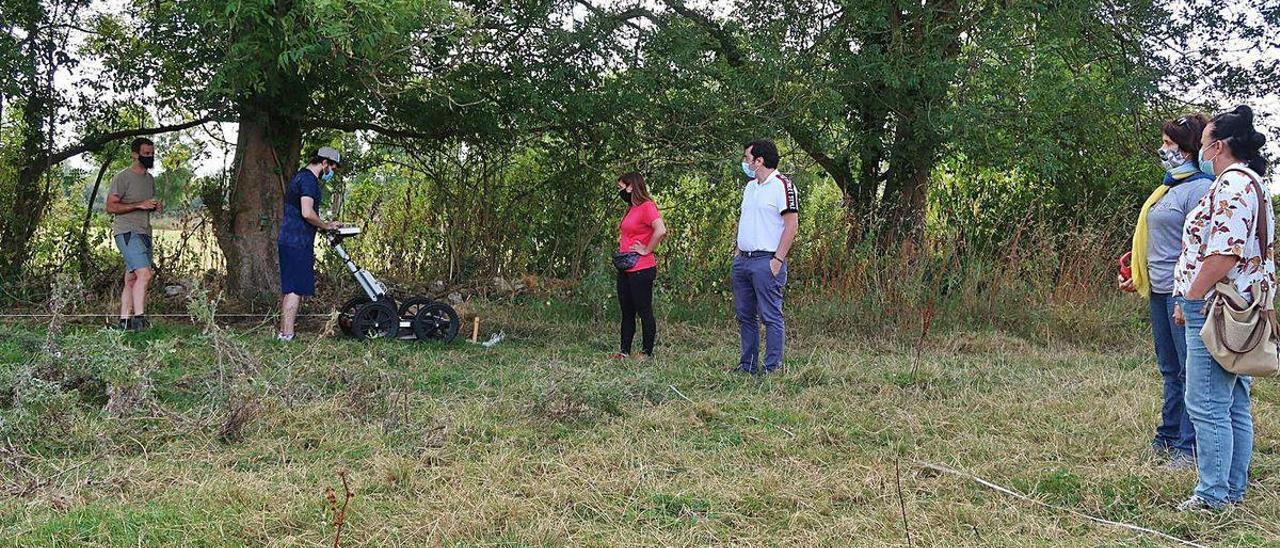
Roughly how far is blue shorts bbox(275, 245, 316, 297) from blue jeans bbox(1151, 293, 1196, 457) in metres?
5.13

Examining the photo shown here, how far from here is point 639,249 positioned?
669 centimetres

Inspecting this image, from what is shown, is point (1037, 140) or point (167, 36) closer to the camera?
point (167, 36)

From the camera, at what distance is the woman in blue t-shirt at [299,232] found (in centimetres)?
692

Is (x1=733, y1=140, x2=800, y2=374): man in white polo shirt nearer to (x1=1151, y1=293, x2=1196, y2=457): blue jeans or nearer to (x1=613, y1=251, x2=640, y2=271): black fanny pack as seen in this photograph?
(x1=613, y1=251, x2=640, y2=271): black fanny pack

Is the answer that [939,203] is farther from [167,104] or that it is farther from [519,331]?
[167,104]

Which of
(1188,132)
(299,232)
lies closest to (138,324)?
(299,232)

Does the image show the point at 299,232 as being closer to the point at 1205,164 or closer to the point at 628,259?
the point at 628,259

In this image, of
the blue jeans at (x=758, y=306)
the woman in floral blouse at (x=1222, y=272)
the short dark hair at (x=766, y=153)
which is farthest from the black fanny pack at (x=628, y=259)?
the woman in floral blouse at (x=1222, y=272)

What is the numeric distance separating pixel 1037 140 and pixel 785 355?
133 inches

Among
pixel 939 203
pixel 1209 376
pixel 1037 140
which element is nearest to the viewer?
pixel 1209 376

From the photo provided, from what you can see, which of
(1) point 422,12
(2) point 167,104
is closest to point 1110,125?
(1) point 422,12

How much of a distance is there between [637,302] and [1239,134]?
12.8 feet

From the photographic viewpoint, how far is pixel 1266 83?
10.2m

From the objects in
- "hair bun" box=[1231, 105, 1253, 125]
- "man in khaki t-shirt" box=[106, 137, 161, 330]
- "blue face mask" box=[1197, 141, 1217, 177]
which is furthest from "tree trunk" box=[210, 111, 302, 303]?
"hair bun" box=[1231, 105, 1253, 125]
